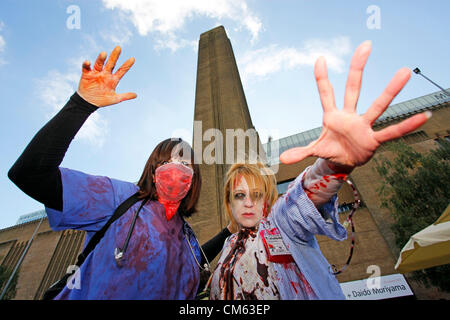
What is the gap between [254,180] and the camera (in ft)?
7.14

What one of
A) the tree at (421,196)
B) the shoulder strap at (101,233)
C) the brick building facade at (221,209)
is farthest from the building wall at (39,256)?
the tree at (421,196)

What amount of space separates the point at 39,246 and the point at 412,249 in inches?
843

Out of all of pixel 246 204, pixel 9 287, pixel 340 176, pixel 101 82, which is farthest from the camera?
pixel 9 287

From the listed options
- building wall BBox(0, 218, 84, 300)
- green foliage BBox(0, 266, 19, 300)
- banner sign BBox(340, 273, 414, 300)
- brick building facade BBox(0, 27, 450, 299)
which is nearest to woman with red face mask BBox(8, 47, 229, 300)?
brick building facade BBox(0, 27, 450, 299)

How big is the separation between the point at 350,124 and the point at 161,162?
5.22 ft

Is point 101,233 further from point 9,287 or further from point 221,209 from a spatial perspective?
point 9,287

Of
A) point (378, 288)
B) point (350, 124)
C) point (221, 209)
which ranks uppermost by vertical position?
point (221, 209)

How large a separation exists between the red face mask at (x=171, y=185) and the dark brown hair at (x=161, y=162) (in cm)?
8

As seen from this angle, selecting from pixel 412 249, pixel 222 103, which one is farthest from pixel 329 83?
pixel 222 103

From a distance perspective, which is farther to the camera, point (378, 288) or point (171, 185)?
point (378, 288)

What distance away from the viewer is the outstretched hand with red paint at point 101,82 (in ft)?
4.50

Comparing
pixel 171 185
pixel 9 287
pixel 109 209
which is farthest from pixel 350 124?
pixel 9 287

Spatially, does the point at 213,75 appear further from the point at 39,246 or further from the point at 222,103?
the point at 39,246
